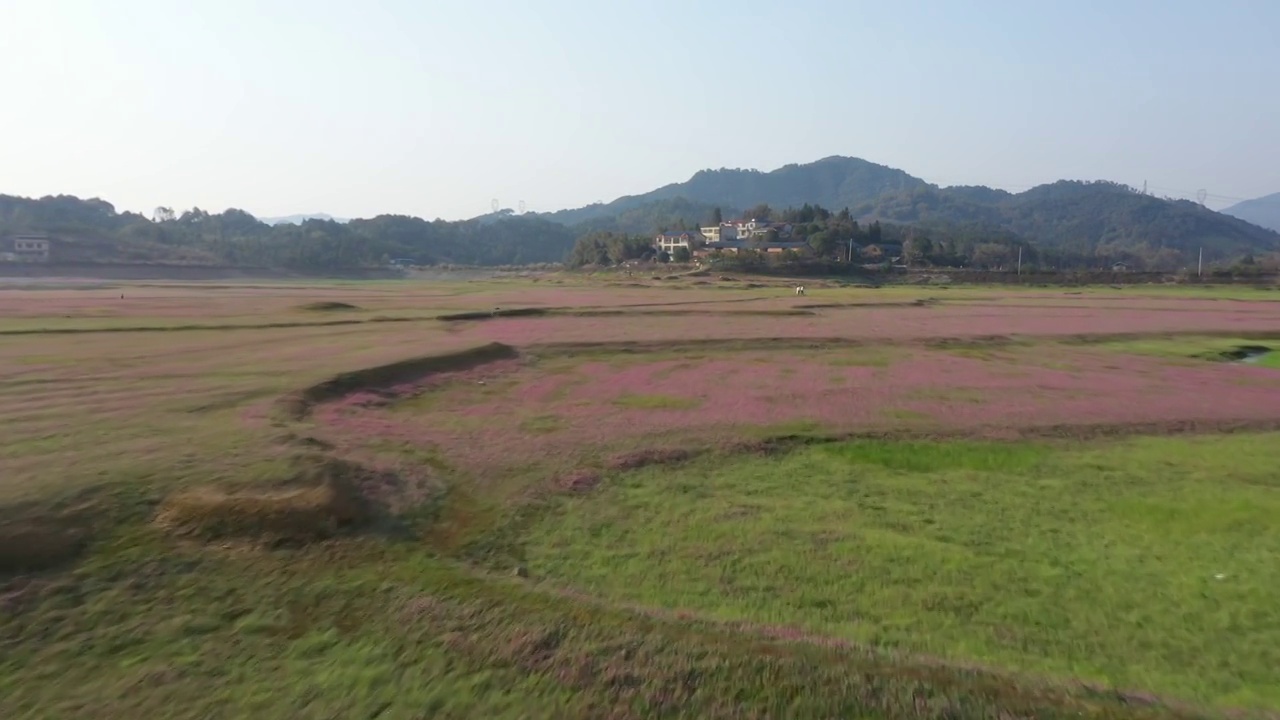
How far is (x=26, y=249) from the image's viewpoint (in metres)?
101

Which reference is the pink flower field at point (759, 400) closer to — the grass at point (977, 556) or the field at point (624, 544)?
the field at point (624, 544)

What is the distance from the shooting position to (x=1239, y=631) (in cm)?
904

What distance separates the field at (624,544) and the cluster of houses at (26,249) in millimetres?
89637

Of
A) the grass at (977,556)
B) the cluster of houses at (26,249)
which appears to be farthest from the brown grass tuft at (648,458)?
the cluster of houses at (26,249)

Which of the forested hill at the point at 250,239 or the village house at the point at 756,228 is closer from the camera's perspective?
the forested hill at the point at 250,239

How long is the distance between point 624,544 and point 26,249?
378ft

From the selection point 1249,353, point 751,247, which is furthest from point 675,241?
point 1249,353

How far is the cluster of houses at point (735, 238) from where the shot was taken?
395 feet

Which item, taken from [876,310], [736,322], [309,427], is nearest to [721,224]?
[876,310]

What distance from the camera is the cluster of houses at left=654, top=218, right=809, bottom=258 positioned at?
12044cm

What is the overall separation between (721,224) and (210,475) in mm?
147699

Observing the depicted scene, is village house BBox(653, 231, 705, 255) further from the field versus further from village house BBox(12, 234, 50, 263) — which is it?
the field

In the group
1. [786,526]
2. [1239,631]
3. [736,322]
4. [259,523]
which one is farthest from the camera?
[736,322]

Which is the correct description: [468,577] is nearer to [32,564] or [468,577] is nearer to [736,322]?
[32,564]
